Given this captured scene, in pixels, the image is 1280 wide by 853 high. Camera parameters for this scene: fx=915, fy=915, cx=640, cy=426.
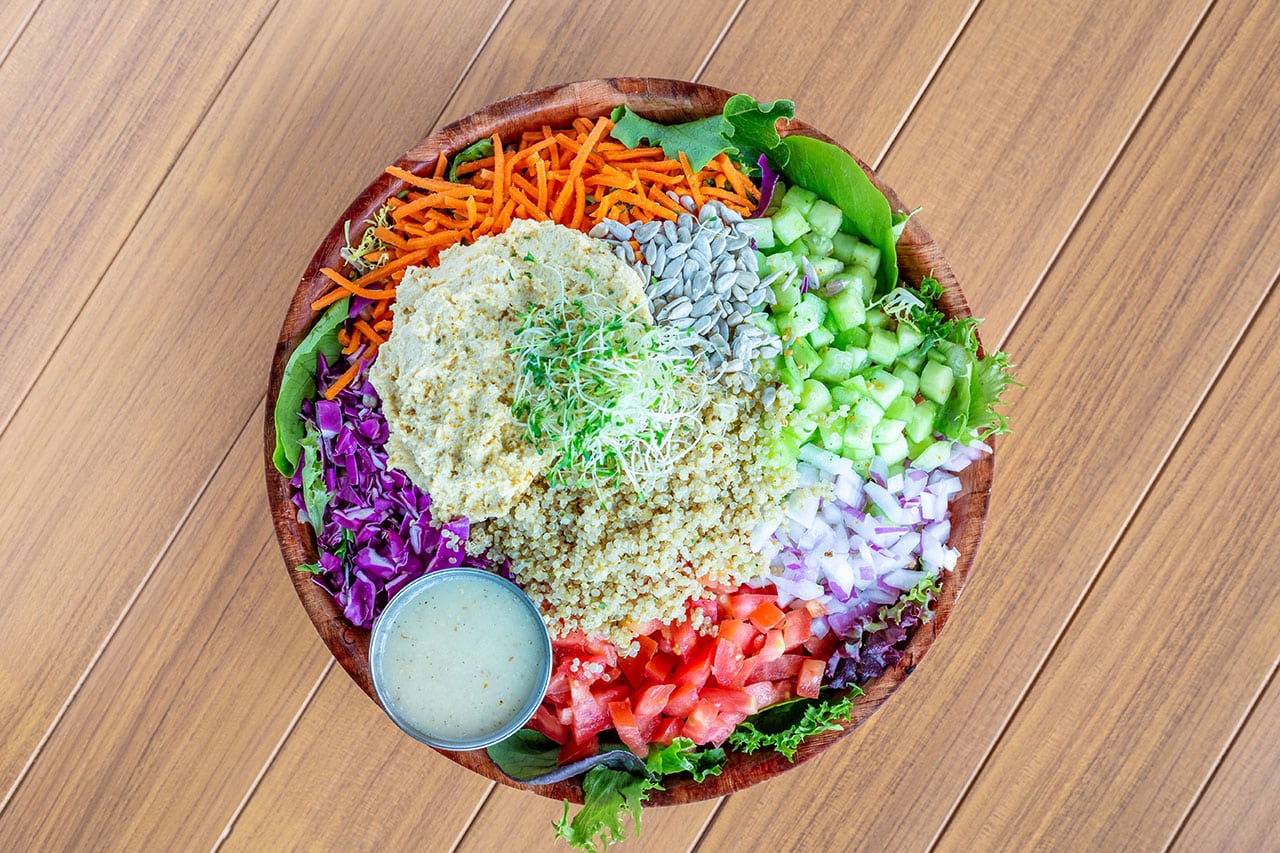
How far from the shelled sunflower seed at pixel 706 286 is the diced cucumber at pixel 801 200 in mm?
186

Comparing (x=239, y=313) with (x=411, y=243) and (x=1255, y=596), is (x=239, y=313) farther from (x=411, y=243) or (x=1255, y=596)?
(x=1255, y=596)

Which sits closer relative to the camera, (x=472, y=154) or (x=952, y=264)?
(x=472, y=154)

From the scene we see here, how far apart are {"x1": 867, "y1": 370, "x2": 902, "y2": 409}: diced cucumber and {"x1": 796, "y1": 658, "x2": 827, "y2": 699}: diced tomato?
619 mm

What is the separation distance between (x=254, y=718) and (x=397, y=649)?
0.75m

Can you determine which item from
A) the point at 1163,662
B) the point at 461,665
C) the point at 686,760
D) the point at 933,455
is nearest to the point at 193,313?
the point at 461,665

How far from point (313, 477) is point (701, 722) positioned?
3.35ft

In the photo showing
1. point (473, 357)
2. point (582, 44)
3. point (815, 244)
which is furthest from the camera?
point (582, 44)

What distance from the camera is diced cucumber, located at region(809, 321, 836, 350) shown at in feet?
6.84

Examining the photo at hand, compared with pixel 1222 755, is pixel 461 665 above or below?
below

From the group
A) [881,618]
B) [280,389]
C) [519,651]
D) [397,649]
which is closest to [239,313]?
[280,389]

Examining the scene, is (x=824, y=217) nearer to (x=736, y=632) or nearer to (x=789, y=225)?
(x=789, y=225)

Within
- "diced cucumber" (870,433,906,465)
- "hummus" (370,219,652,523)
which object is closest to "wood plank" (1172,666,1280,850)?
"diced cucumber" (870,433,906,465)

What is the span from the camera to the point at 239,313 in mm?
2393

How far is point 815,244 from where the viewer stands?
215 centimetres
